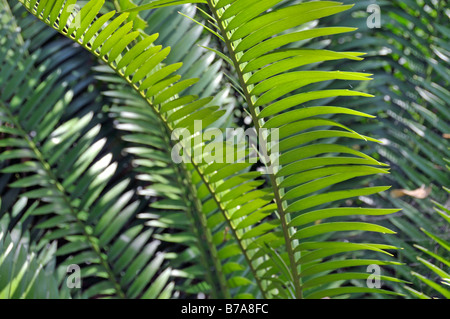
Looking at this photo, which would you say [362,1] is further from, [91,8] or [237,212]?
[91,8]

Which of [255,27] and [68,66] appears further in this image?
[68,66]

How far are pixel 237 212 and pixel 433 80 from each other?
0.77 metres

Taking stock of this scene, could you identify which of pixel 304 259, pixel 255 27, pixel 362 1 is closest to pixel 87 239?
pixel 304 259

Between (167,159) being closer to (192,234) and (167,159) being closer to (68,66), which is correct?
(192,234)

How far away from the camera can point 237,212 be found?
2.81 feet

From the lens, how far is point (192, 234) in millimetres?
1186

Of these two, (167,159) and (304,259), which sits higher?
(167,159)

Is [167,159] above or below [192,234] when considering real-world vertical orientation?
above
